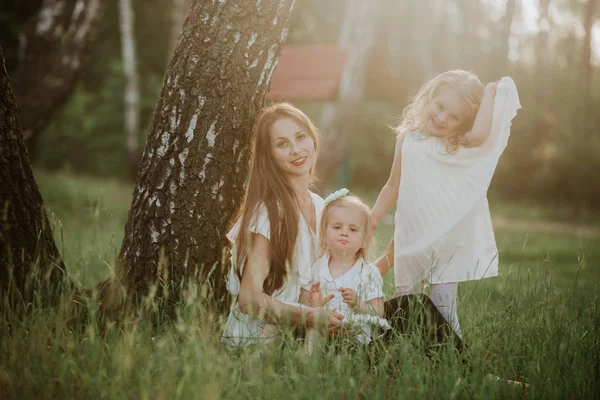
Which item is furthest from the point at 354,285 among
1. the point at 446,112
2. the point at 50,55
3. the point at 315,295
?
the point at 50,55

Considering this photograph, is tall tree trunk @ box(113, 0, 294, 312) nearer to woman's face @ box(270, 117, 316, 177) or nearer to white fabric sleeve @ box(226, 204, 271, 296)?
white fabric sleeve @ box(226, 204, 271, 296)

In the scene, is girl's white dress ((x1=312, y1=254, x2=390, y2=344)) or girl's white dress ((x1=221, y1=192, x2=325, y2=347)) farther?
girl's white dress ((x1=221, y1=192, x2=325, y2=347))

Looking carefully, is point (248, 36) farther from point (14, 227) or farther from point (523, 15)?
point (523, 15)

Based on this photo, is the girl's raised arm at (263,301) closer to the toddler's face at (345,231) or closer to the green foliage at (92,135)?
the toddler's face at (345,231)

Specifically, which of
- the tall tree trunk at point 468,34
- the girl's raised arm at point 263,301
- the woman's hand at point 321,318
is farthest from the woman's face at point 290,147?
the tall tree trunk at point 468,34

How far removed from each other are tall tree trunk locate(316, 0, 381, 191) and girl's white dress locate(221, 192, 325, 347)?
30.8 ft

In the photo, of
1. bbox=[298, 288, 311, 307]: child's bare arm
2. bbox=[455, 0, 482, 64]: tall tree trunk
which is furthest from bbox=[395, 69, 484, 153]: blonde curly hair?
bbox=[455, 0, 482, 64]: tall tree trunk

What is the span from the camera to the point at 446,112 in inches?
133

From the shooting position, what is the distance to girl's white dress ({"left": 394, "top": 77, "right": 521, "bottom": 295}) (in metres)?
3.32

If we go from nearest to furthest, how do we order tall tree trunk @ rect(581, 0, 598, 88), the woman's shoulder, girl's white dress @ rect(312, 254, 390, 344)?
girl's white dress @ rect(312, 254, 390, 344)
the woman's shoulder
tall tree trunk @ rect(581, 0, 598, 88)

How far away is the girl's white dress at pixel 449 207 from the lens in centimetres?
332

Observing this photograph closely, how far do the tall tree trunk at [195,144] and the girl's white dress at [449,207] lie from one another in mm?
1022

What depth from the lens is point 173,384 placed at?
237 cm

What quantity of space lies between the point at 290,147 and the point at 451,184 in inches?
36.1
